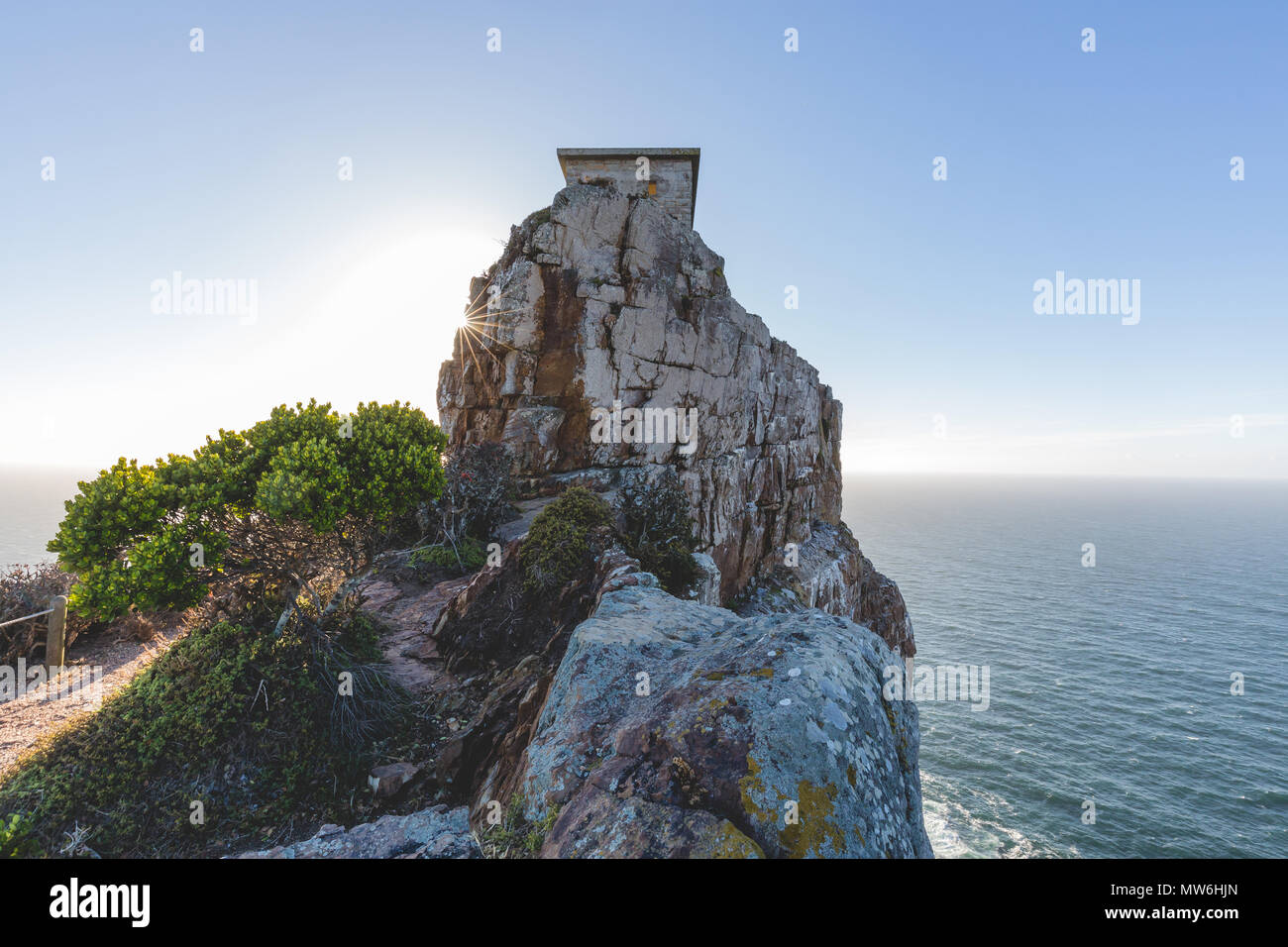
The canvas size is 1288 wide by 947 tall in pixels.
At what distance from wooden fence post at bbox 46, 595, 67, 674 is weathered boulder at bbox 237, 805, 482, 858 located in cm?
1089

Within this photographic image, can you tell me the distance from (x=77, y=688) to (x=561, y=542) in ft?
37.2

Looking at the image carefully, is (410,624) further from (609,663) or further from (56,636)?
(56,636)

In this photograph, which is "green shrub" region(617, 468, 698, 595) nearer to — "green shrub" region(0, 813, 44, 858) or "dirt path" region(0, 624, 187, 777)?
"green shrub" region(0, 813, 44, 858)

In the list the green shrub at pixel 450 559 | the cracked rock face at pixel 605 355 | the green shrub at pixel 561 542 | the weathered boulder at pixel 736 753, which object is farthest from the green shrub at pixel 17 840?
the cracked rock face at pixel 605 355

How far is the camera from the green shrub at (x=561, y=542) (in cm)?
1081

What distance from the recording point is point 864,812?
4105mm

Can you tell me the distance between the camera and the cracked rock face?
86.1ft

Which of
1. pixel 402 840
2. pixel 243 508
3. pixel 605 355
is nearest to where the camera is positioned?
pixel 402 840

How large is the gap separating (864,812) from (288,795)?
805cm

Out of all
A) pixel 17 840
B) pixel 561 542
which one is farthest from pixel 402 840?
pixel 561 542

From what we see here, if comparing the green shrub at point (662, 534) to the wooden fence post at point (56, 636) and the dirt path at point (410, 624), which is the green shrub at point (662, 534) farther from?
the wooden fence post at point (56, 636)

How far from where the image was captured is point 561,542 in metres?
11.3
